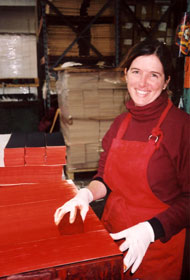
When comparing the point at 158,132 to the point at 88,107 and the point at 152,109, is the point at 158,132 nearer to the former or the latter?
the point at 152,109

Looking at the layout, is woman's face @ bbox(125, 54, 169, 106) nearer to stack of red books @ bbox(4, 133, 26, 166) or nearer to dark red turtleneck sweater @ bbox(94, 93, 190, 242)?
dark red turtleneck sweater @ bbox(94, 93, 190, 242)

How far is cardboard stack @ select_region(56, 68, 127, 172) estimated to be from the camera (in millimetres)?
4297

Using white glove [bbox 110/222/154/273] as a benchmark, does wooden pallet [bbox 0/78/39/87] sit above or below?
above

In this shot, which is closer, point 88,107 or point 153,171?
point 153,171

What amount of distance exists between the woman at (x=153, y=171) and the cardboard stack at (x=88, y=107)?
2.54m

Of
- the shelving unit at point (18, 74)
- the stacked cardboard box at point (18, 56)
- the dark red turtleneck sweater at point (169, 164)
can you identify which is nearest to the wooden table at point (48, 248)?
the dark red turtleneck sweater at point (169, 164)

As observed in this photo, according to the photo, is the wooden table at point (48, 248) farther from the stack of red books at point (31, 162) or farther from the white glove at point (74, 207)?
the stack of red books at point (31, 162)

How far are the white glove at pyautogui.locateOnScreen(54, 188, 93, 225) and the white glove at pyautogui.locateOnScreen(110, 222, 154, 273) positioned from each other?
227 mm

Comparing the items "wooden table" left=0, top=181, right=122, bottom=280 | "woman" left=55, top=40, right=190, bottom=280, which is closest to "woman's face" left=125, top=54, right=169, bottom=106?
"woman" left=55, top=40, right=190, bottom=280

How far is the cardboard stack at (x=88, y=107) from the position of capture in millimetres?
4297

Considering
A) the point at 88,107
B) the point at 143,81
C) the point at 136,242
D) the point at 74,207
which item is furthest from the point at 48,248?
the point at 88,107

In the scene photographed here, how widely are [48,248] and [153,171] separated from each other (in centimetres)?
83

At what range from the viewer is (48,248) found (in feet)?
3.43

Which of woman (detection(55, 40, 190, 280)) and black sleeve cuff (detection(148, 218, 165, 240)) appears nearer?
black sleeve cuff (detection(148, 218, 165, 240))
